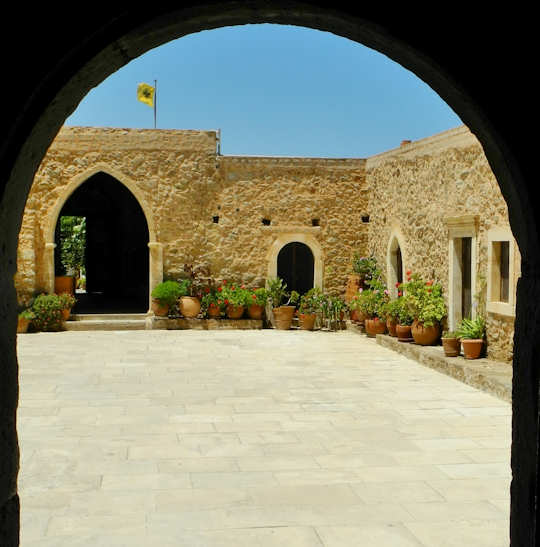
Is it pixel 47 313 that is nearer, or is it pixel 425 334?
pixel 425 334

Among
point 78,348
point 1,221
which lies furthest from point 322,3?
point 78,348

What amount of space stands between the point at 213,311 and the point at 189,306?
501mm

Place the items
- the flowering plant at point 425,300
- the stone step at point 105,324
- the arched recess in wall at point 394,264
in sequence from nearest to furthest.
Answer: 1. the flowering plant at point 425,300
2. the arched recess in wall at point 394,264
3. the stone step at point 105,324

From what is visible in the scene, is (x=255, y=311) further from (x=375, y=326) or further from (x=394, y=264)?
(x=394, y=264)

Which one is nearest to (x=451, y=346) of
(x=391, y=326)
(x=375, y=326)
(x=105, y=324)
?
(x=391, y=326)

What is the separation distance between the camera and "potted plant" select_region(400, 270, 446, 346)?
10.3 m

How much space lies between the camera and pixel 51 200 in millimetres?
13562

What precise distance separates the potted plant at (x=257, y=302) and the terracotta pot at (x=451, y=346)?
5.29m

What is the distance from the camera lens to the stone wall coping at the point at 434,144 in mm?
9602

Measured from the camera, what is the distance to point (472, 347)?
29.2ft

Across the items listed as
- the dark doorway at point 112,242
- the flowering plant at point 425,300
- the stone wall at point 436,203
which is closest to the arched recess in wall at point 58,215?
the dark doorway at point 112,242

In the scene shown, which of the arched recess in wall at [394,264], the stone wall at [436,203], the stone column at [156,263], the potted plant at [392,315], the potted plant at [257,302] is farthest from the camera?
the stone column at [156,263]

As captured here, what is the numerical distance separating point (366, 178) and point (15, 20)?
12978mm

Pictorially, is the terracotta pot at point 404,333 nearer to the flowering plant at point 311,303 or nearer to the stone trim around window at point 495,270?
the stone trim around window at point 495,270
